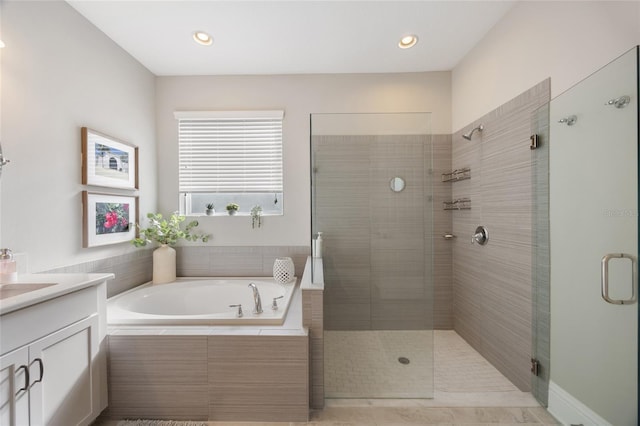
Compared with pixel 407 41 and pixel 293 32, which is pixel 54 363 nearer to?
pixel 293 32

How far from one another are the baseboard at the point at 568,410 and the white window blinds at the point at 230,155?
8.10 ft

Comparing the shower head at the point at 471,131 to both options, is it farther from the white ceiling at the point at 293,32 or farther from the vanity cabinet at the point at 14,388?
the vanity cabinet at the point at 14,388

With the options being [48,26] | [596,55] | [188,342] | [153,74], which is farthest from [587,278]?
[153,74]

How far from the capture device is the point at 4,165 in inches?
55.6

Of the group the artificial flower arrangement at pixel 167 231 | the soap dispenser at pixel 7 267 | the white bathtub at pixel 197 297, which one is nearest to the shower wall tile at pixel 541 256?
the white bathtub at pixel 197 297

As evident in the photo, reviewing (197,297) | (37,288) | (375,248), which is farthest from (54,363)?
(375,248)

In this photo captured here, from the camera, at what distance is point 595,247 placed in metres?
1.30

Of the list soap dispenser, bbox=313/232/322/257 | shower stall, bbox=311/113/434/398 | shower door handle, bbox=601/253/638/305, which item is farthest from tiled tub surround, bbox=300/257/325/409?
shower door handle, bbox=601/253/638/305

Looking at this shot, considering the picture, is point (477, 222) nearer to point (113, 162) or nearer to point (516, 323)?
point (516, 323)

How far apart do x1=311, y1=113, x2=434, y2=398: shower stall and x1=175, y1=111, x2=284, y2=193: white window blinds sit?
1101 millimetres

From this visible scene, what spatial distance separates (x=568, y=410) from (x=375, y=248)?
1329mm

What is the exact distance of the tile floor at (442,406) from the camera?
153 cm

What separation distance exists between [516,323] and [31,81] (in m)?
3.33

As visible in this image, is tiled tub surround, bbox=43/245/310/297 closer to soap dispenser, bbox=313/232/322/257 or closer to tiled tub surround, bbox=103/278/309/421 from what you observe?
soap dispenser, bbox=313/232/322/257
